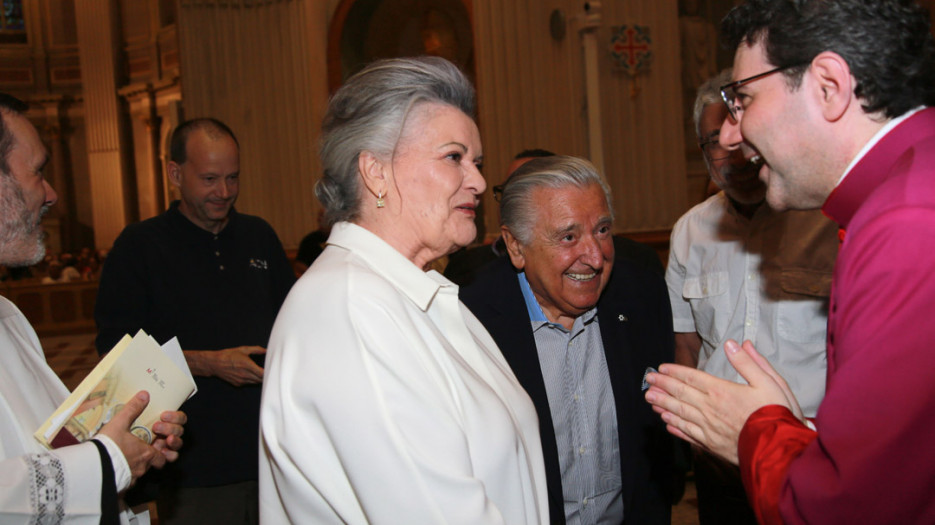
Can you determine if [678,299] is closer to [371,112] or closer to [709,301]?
[709,301]

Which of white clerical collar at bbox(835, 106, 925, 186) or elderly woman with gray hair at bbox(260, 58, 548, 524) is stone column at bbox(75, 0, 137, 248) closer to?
elderly woman with gray hair at bbox(260, 58, 548, 524)

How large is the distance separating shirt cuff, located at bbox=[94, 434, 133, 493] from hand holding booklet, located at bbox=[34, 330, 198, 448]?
Result: 2.8 inches

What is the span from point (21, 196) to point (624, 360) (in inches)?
74.3

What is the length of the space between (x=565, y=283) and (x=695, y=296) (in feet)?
2.17

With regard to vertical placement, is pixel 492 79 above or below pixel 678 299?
above

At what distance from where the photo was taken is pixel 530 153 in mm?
4695

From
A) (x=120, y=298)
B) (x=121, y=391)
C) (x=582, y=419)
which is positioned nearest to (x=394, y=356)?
(x=121, y=391)

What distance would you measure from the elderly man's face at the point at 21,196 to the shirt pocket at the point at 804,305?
2.36 meters

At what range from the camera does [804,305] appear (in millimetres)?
2471

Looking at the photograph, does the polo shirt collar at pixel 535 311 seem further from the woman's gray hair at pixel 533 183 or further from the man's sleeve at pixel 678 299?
the man's sleeve at pixel 678 299

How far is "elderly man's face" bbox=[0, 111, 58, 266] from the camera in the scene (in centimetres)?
185

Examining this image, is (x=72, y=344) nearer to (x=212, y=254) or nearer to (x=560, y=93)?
(x=560, y=93)

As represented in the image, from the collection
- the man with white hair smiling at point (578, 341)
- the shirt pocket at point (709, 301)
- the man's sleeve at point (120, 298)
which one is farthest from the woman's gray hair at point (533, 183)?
the man's sleeve at point (120, 298)

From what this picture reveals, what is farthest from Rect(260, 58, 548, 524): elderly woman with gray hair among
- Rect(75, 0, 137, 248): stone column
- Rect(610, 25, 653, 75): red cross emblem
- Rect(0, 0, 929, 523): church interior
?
Rect(75, 0, 137, 248): stone column
